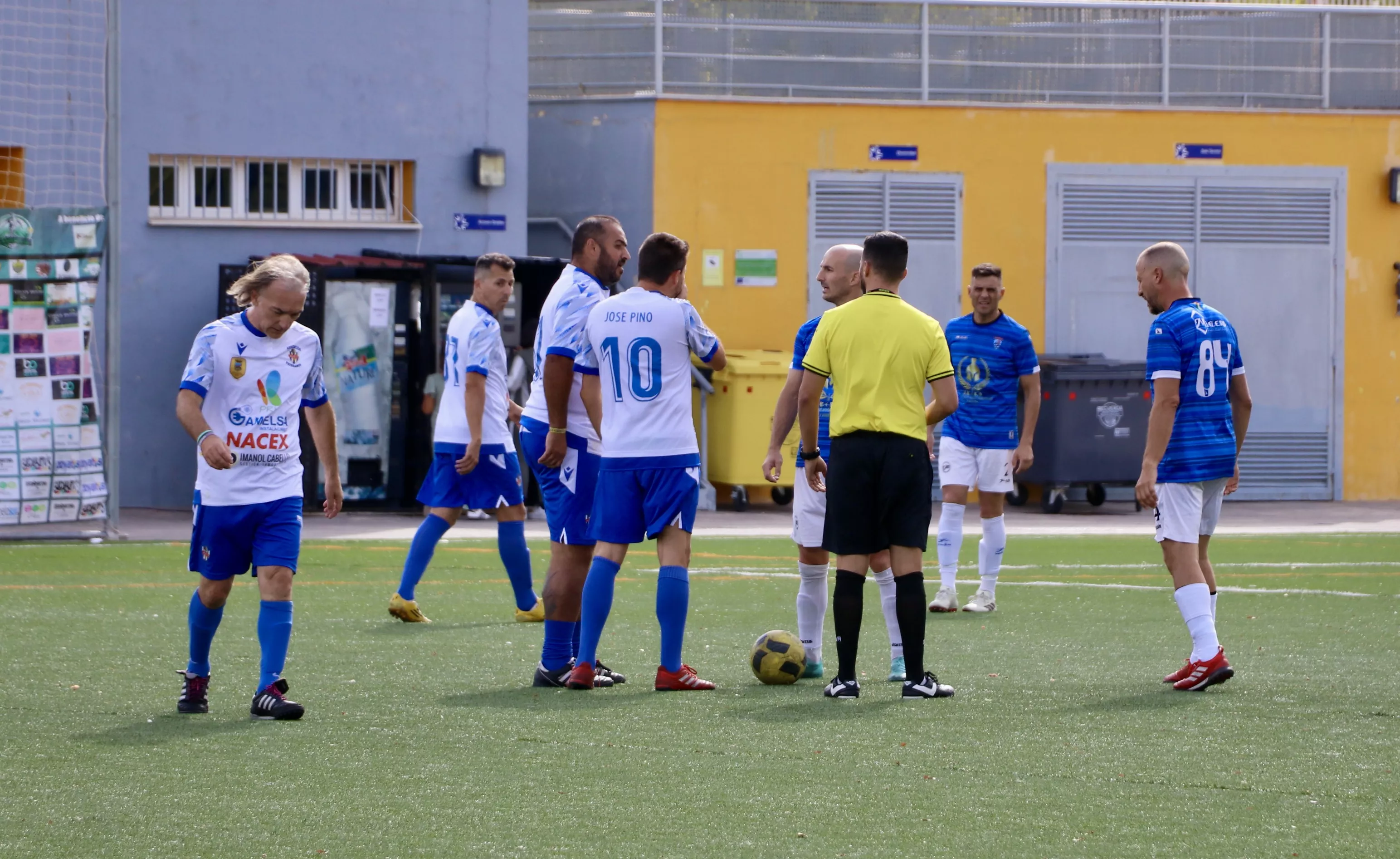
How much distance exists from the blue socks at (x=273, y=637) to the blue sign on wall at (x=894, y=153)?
16.1m

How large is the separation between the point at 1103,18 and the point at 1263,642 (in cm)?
1533

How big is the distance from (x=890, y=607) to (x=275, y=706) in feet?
8.63

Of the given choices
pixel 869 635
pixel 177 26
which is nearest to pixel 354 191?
pixel 177 26

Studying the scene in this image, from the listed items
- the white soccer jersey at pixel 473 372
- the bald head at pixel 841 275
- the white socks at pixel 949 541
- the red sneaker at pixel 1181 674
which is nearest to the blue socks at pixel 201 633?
the bald head at pixel 841 275

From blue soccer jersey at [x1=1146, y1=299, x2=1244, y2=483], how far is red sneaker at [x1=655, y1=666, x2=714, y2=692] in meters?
2.03

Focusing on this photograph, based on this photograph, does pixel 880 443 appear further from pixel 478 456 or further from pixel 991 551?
pixel 991 551

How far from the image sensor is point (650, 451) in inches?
286

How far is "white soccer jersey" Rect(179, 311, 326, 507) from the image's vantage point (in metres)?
6.69

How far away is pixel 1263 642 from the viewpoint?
29.4ft

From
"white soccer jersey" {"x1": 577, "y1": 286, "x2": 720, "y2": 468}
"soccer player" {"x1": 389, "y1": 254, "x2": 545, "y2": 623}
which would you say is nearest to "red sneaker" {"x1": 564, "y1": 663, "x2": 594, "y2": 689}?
"white soccer jersey" {"x1": 577, "y1": 286, "x2": 720, "y2": 468}

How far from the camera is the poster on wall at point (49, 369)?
1525cm

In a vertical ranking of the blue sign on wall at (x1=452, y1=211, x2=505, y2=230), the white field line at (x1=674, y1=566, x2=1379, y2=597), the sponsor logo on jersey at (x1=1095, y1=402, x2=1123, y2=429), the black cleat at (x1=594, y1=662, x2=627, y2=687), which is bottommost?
the white field line at (x1=674, y1=566, x2=1379, y2=597)

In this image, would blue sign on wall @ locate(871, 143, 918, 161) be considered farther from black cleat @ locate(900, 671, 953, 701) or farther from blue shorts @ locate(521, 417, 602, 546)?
black cleat @ locate(900, 671, 953, 701)

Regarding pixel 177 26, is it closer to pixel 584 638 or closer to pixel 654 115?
pixel 654 115
